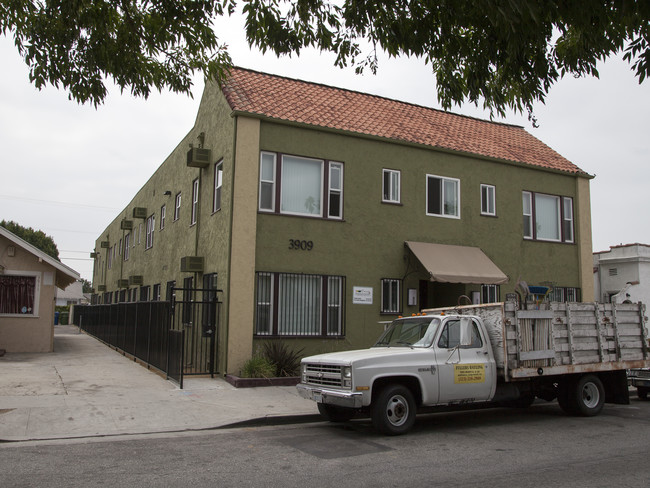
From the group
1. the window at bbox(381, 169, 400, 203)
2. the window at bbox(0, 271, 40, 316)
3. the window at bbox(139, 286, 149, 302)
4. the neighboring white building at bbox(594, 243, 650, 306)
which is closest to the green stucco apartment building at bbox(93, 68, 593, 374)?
the window at bbox(381, 169, 400, 203)

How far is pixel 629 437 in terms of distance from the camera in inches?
345

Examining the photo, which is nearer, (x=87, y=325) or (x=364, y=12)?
(x=364, y=12)

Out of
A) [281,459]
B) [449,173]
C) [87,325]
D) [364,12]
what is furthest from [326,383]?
[87,325]

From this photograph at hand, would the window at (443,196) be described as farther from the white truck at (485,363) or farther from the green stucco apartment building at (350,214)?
the white truck at (485,363)

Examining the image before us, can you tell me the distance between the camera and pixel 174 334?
42.5 feet

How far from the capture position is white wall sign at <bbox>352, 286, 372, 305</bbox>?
1536cm

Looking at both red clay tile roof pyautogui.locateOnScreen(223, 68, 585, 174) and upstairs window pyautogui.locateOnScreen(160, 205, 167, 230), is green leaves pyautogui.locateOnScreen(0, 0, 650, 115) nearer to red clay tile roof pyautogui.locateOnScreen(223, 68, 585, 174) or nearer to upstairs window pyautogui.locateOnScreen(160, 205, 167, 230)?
red clay tile roof pyautogui.locateOnScreen(223, 68, 585, 174)

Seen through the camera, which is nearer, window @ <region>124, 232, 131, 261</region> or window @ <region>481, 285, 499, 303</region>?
window @ <region>481, 285, 499, 303</region>

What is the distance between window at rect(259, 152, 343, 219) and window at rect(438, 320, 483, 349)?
627cm

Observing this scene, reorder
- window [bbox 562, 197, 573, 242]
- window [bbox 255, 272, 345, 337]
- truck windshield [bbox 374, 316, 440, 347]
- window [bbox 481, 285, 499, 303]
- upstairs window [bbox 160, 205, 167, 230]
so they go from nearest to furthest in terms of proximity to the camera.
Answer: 1. truck windshield [bbox 374, 316, 440, 347]
2. window [bbox 255, 272, 345, 337]
3. window [bbox 481, 285, 499, 303]
4. window [bbox 562, 197, 573, 242]
5. upstairs window [bbox 160, 205, 167, 230]

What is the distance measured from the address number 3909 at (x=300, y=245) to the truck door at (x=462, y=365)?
5808mm

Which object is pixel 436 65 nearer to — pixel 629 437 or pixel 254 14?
pixel 254 14

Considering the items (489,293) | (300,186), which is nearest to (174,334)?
(300,186)

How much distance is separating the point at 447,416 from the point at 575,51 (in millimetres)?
6658
